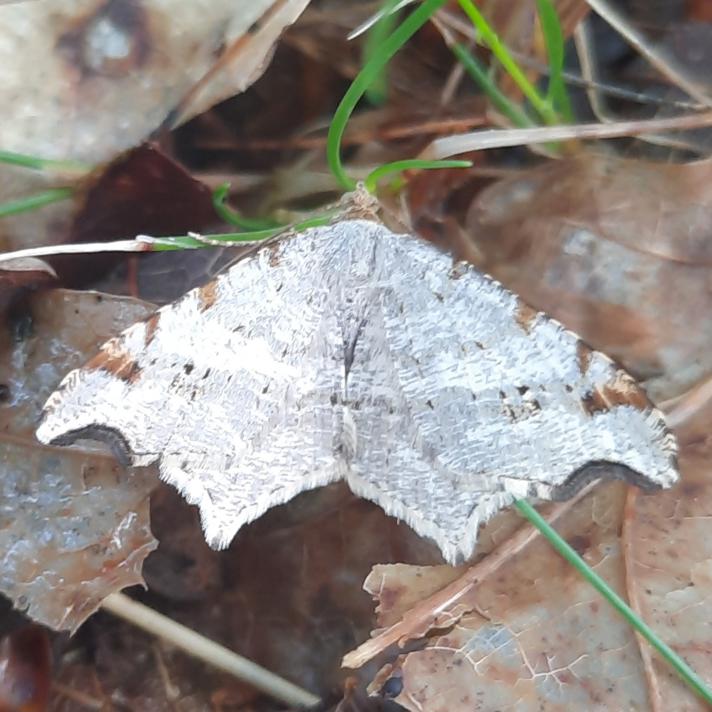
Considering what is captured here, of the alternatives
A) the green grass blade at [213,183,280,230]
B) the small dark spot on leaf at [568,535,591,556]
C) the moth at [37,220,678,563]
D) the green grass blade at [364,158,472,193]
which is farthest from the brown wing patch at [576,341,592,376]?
the green grass blade at [213,183,280,230]

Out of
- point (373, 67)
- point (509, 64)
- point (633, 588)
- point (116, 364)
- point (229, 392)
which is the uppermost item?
point (373, 67)

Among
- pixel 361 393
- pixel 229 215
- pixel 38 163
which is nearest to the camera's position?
pixel 361 393

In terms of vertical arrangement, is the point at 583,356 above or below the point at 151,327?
below

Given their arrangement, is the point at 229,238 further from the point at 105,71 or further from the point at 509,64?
the point at 509,64

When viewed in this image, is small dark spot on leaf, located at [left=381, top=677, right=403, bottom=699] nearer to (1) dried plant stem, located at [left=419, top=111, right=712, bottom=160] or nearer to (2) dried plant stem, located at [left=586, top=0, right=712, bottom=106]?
(1) dried plant stem, located at [left=419, top=111, right=712, bottom=160]

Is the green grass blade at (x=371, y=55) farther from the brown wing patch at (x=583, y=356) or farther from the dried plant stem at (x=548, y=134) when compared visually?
the brown wing patch at (x=583, y=356)

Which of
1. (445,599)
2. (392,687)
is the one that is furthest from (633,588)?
(392,687)

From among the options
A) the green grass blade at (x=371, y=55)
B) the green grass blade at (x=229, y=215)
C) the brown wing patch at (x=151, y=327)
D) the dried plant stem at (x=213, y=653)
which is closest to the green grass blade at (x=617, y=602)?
the dried plant stem at (x=213, y=653)
